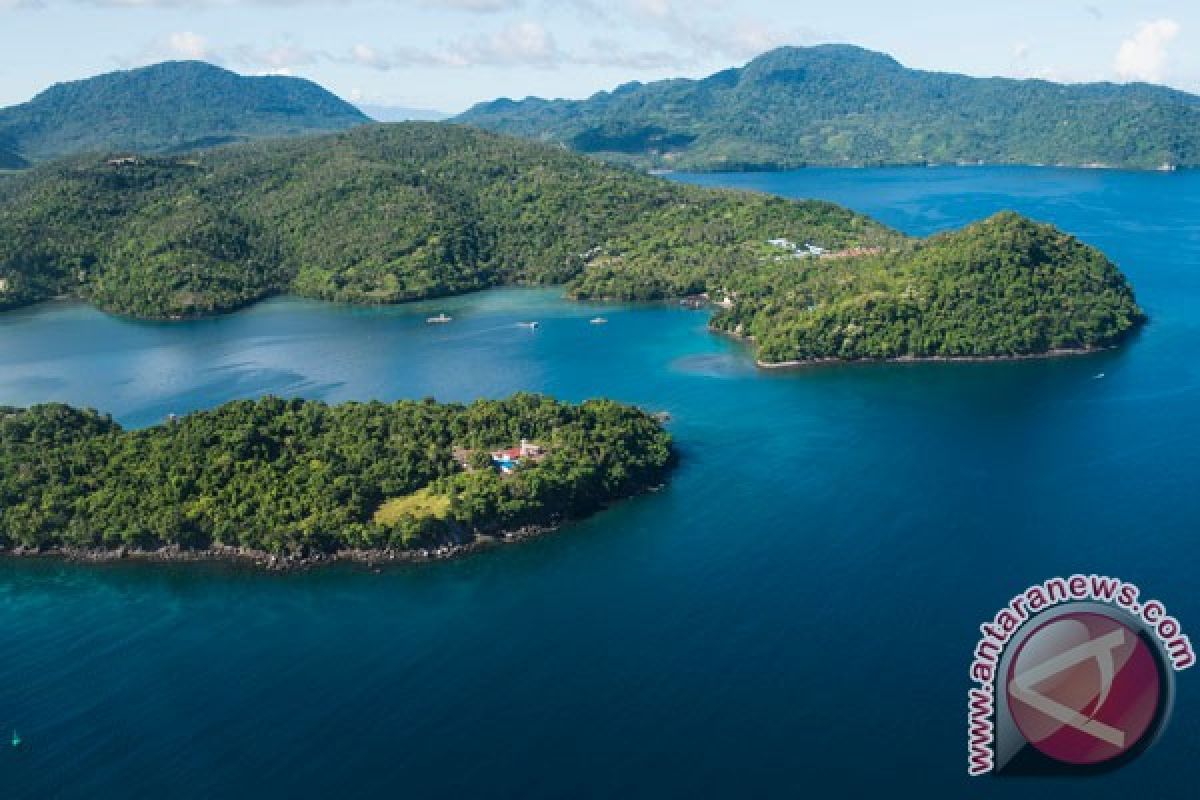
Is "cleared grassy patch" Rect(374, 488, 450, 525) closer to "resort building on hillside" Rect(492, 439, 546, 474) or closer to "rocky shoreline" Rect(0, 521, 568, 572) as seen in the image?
"rocky shoreline" Rect(0, 521, 568, 572)

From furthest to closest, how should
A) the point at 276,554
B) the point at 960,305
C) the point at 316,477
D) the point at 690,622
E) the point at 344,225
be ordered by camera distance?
1. the point at 344,225
2. the point at 960,305
3. the point at 316,477
4. the point at 276,554
5. the point at 690,622

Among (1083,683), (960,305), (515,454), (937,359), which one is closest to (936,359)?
(937,359)

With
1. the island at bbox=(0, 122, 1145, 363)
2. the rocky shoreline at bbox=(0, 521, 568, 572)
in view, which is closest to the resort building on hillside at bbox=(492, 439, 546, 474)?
the rocky shoreline at bbox=(0, 521, 568, 572)

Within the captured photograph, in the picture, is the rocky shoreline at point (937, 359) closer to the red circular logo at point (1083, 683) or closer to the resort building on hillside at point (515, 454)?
the resort building on hillside at point (515, 454)

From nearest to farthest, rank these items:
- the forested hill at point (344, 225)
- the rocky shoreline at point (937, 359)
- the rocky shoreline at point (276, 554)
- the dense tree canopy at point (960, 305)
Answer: the rocky shoreline at point (276, 554) < the rocky shoreline at point (937, 359) < the dense tree canopy at point (960, 305) < the forested hill at point (344, 225)

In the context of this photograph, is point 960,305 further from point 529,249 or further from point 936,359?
point 529,249

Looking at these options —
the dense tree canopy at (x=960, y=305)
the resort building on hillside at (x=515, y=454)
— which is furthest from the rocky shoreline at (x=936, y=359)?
the resort building on hillside at (x=515, y=454)

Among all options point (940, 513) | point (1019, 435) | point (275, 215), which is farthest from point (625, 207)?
point (940, 513)
